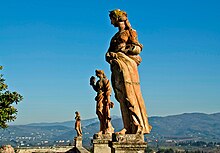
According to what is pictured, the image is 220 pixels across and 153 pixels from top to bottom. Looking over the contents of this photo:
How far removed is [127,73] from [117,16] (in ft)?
4.56

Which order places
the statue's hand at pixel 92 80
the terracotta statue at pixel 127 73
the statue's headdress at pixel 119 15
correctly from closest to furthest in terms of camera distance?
1. the terracotta statue at pixel 127 73
2. the statue's headdress at pixel 119 15
3. the statue's hand at pixel 92 80

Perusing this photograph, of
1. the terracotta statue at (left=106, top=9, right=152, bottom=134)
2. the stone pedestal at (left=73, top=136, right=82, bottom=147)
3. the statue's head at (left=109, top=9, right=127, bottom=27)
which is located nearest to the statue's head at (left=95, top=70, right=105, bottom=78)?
the terracotta statue at (left=106, top=9, right=152, bottom=134)

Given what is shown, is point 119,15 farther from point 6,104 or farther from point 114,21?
point 6,104

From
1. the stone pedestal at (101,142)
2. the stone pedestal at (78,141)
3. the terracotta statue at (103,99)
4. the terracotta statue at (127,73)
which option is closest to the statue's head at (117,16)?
the terracotta statue at (127,73)

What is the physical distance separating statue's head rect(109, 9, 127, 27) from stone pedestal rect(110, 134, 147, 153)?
264 cm

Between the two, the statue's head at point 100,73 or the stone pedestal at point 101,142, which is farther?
the statue's head at point 100,73

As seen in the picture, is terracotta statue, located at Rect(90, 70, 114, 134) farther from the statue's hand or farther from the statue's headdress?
the statue's headdress

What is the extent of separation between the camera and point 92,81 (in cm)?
1538

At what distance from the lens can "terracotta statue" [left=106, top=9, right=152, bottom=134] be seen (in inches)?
334

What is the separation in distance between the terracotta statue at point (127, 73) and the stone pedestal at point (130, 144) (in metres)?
0.20

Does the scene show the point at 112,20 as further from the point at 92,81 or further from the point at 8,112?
the point at 8,112

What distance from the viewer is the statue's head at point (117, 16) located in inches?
356

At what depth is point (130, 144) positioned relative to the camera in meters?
8.05

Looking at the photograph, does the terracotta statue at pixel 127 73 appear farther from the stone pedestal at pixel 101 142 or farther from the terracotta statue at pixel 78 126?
the terracotta statue at pixel 78 126
